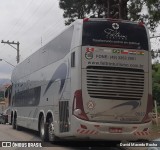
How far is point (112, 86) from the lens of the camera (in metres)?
13.1

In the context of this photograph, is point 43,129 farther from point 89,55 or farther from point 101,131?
point 89,55

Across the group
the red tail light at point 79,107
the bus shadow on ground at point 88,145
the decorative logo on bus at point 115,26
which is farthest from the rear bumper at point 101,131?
the decorative logo on bus at point 115,26

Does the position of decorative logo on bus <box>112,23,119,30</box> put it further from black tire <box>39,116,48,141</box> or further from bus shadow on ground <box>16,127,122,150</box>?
black tire <box>39,116,48,141</box>

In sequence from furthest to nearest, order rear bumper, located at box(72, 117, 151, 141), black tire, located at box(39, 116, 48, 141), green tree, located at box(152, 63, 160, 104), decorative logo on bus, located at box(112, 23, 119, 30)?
green tree, located at box(152, 63, 160, 104), black tire, located at box(39, 116, 48, 141), decorative logo on bus, located at box(112, 23, 119, 30), rear bumper, located at box(72, 117, 151, 141)

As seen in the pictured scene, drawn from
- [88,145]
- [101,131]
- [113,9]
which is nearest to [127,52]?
[101,131]

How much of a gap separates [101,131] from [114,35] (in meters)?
3.06

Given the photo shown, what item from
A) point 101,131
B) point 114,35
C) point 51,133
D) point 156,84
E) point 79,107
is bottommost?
point 51,133

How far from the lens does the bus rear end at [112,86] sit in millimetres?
12945

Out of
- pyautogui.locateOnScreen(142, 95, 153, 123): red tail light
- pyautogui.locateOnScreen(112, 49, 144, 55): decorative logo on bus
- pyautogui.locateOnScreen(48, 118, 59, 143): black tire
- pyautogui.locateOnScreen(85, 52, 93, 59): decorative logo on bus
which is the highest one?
pyautogui.locateOnScreen(112, 49, 144, 55): decorative logo on bus

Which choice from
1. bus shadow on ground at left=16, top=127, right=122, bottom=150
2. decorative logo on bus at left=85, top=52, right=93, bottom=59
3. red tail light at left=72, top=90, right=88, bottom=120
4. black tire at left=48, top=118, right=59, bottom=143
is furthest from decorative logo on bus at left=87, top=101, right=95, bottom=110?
black tire at left=48, top=118, right=59, bottom=143

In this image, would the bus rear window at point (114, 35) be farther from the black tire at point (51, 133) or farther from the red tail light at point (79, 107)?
the black tire at point (51, 133)

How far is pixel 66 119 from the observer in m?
13.9

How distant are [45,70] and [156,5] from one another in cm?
519

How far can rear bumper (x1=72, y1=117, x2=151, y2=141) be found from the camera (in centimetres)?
1283
